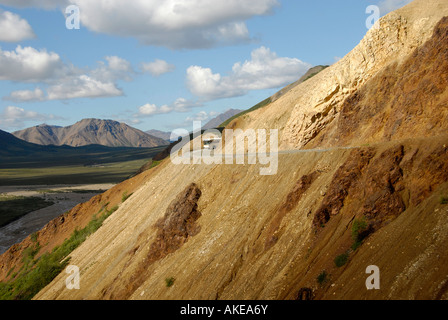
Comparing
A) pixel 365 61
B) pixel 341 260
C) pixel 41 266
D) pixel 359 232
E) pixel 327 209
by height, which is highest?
pixel 365 61

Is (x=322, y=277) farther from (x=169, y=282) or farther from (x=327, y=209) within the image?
(x=169, y=282)

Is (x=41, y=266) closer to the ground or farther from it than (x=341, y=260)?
Result: closer to the ground

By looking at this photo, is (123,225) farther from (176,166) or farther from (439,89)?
(439,89)

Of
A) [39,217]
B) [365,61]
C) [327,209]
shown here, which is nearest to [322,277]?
[327,209]

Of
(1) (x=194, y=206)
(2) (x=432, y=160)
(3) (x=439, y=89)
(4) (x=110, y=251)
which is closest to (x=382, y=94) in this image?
(3) (x=439, y=89)

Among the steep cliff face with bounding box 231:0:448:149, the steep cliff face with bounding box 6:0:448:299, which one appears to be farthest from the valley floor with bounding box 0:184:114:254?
the steep cliff face with bounding box 231:0:448:149

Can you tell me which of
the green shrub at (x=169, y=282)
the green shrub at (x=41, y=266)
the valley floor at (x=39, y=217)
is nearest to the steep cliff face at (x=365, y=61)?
the green shrub at (x=169, y=282)
